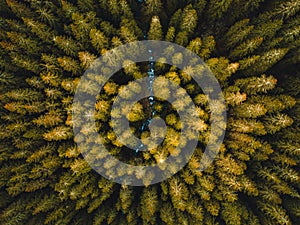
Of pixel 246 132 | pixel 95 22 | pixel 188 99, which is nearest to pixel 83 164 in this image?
pixel 188 99

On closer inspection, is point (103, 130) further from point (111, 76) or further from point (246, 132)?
point (246, 132)

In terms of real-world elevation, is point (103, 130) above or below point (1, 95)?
below

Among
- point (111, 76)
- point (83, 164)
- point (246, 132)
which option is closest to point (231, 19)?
point (246, 132)

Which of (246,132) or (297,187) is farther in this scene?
(297,187)

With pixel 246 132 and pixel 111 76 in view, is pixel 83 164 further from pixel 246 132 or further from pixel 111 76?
pixel 246 132

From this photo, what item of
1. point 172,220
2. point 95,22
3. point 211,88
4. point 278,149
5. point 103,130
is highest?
point 95,22

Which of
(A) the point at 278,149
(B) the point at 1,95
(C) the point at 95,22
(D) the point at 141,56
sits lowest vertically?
(A) the point at 278,149
